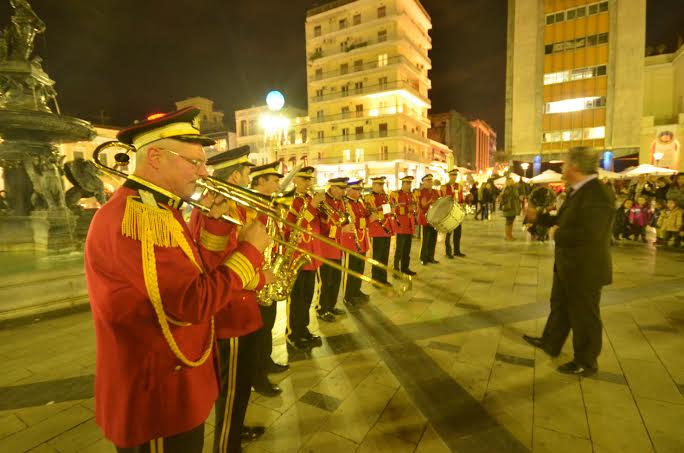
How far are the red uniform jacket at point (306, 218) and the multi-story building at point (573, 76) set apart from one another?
3761cm

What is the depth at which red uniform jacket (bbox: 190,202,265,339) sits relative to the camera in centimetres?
216

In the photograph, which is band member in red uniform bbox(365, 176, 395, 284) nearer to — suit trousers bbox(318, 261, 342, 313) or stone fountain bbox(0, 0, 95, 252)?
suit trousers bbox(318, 261, 342, 313)

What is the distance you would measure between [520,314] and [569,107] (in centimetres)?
3864

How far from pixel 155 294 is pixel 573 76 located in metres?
44.2

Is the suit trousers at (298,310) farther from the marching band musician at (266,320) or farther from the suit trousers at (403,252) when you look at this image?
the suit trousers at (403,252)

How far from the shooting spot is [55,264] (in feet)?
21.2

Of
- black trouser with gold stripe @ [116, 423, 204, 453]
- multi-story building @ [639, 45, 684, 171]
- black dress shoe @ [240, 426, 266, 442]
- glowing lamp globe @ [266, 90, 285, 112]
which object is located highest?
multi-story building @ [639, 45, 684, 171]

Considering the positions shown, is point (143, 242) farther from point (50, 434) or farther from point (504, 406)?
point (504, 406)

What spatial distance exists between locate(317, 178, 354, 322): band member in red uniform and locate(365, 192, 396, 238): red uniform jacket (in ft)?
5.16

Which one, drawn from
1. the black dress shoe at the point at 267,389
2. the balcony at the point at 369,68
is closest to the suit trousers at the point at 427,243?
the black dress shoe at the point at 267,389

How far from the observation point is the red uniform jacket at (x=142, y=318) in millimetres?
1436

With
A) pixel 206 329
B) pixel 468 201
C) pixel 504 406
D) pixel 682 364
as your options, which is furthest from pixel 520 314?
pixel 468 201

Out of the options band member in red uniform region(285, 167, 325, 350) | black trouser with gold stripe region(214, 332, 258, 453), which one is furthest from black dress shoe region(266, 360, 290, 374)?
black trouser with gold stripe region(214, 332, 258, 453)

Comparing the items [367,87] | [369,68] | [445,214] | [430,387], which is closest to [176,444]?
[430,387]
